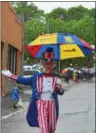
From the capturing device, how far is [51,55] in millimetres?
8633

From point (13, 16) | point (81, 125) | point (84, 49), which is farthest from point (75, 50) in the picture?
point (13, 16)

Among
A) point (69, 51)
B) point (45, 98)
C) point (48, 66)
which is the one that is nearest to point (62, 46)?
point (69, 51)

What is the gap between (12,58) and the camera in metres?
33.8

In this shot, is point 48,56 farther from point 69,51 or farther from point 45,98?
point 69,51

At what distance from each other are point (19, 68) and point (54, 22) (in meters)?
35.9

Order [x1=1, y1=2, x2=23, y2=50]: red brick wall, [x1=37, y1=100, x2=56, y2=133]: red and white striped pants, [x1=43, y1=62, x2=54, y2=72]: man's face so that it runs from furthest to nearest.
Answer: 1. [x1=1, y1=2, x2=23, y2=50]: red brick wall
2. [x1=43, y1=62, x2=54, y2=72]: man's face
3. [x1=37, y1=100, x2=56, y2=133]: red and white striped pants

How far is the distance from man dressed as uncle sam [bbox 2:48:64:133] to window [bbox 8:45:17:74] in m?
23.4

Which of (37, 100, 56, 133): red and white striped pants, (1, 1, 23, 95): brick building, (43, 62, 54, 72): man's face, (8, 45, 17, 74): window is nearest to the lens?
(37, 100, 56, 133): red and white striped pants

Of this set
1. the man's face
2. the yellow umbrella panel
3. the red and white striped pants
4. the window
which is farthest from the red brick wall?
the red and white striped pants

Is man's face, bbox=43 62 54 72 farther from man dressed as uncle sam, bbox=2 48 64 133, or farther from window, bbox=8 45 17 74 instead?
window, bbox=8 45 17 74

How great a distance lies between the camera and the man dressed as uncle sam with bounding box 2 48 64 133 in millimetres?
8344

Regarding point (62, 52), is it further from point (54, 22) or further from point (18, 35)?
point (54, 22)

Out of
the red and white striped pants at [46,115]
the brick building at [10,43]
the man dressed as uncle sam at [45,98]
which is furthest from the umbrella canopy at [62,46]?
the brick building at [10,43]

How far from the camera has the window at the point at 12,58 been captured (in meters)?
32.5
